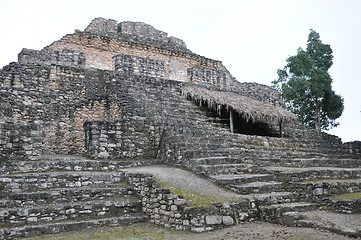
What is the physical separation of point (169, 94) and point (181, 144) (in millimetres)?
3988

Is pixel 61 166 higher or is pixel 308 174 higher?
pixel 61 166

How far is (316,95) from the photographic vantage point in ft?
68.6

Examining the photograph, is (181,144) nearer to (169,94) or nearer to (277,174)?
(277,174)

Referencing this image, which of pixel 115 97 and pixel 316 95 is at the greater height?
pixel 316 95

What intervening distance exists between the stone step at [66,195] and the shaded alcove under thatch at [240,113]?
16.7ft

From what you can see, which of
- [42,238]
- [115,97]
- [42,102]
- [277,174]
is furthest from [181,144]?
[42,102]

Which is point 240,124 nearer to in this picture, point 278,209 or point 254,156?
point 254,156

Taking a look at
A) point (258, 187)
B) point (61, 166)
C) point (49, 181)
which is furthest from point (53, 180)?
point (258, 187)

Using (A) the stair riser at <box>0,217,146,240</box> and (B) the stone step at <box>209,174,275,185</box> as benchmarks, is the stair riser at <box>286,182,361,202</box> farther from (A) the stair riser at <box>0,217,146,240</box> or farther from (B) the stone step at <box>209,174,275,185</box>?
(A) the stair riser at <box>0,217,146,240</box>

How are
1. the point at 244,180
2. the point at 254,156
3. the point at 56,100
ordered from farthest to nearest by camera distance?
the point at 56,100, the point at 254,156, the point at 244,180

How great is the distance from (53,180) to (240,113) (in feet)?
21.7

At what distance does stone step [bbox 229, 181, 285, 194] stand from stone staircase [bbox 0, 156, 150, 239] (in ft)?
6.66

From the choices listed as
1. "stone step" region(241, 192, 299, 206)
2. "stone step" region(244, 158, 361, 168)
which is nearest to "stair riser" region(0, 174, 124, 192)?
"stone step" region(241, 192, 299, 206)

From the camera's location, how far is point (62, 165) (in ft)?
25.5
